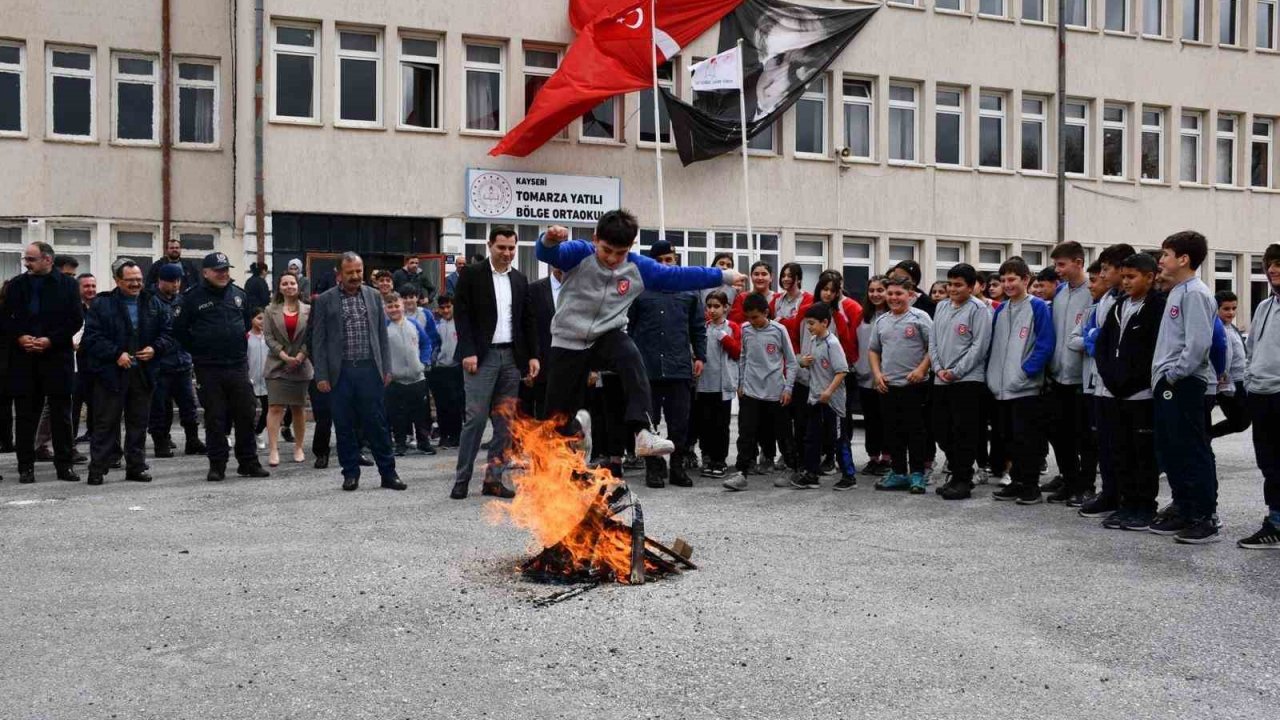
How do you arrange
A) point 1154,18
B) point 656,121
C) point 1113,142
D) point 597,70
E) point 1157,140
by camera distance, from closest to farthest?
1. point 597,70
2. point 656,121
3. point 1113,142
4. point 1154,18
5. point 1157,140

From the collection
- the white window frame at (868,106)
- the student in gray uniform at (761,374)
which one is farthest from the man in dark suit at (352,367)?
the white window frame at (868,106)

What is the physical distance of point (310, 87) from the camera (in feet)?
85.1

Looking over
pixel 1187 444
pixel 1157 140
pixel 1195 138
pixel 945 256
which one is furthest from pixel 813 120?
pixel 1187 444

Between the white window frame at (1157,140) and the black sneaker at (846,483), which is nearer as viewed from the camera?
the black sneaker at (846,483)

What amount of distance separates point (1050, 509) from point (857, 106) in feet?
71.7

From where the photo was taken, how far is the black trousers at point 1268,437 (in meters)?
8.93

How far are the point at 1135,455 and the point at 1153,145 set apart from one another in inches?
1114

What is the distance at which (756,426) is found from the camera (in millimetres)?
12430

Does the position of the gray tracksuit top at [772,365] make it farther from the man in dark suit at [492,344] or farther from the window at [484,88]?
the window at [484,88]

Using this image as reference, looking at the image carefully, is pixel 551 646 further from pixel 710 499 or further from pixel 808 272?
pixel 808 272

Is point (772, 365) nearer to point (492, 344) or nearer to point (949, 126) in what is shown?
point (492, 344)

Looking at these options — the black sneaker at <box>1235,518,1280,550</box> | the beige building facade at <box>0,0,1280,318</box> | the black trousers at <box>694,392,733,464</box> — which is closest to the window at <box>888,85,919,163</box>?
the beige building facade at <box>0,0,1280,318</box>

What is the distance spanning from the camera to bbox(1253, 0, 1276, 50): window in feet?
121

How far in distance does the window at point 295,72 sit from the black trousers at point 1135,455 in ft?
63.9
